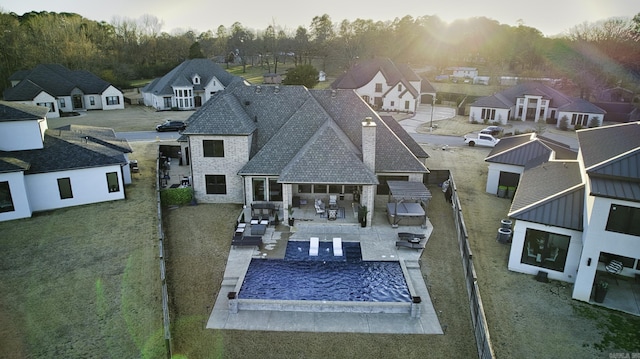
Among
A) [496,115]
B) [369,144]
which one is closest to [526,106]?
[496,115]

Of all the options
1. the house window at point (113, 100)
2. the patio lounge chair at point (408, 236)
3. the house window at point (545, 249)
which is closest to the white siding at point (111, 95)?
the house window at point (113, 100)

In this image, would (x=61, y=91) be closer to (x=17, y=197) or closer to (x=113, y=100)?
(x=113, y=100)

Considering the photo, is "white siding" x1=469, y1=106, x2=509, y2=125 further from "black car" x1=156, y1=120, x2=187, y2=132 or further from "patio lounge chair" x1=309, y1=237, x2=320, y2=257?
"patio lounge chair" x1=309, y1=237, x2=320, y2=257

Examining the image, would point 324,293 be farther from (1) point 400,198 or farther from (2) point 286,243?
(1) point 400,198

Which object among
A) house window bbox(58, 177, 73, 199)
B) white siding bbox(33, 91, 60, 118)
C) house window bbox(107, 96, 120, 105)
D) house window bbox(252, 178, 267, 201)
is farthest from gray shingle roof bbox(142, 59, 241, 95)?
house window bbox(252, 178, 267, 201)

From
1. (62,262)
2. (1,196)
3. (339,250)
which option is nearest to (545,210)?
(339,250)
